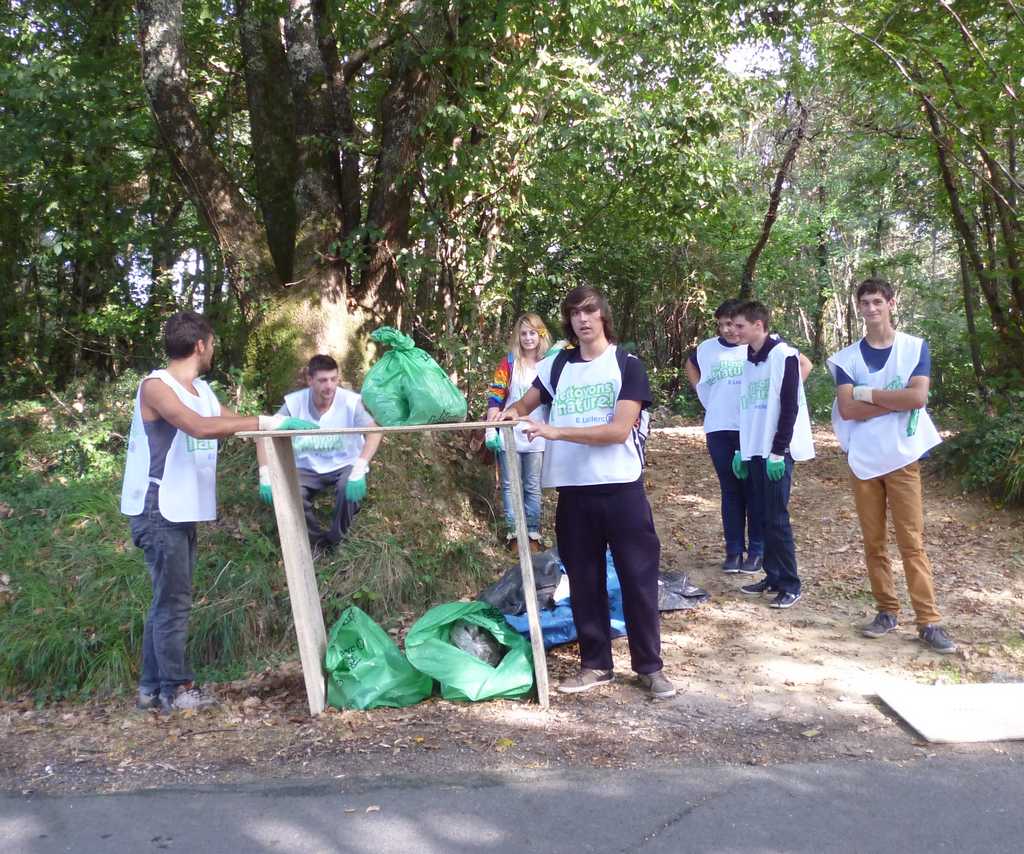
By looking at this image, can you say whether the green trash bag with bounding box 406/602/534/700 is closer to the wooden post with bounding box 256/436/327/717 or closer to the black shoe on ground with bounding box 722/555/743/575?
the wooden post with bounding box 256/436/327/717

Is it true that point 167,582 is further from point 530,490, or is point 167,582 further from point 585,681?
point 530,490

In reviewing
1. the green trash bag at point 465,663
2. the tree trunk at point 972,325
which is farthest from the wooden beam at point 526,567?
the tree trunk at point 972,325

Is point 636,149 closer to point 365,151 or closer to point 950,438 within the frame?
point 365,151

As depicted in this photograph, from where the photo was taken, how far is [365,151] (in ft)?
27.0

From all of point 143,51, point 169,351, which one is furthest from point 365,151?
point 169,351

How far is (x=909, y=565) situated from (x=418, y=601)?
9.68 ft

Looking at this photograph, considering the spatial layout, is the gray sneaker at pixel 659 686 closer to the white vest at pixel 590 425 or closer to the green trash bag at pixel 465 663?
the green trash bag at pixel 465 663

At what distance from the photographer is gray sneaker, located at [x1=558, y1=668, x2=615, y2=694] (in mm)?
4535

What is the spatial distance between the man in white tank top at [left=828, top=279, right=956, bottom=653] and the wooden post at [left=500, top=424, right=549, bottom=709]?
2.12 m

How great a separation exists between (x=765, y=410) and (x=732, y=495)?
837 mm

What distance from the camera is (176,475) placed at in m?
4.48

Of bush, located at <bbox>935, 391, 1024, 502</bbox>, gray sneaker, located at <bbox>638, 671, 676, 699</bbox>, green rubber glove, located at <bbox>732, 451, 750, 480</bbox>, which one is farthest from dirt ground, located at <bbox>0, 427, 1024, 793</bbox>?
bush, located at <bbox>935, 391, 1024, 502</bbox>

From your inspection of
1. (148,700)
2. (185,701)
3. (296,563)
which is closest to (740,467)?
(296,563)

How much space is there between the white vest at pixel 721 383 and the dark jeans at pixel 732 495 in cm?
9
